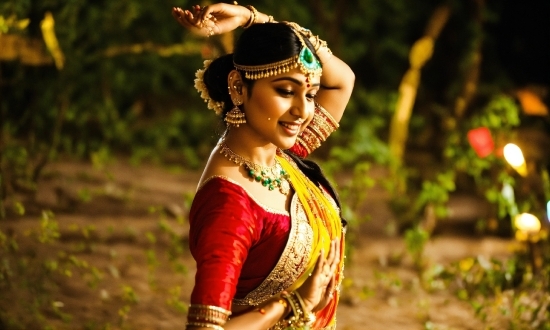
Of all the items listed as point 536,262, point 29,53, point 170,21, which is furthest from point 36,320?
point 170,21

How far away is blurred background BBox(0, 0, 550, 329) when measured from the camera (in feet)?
17.7

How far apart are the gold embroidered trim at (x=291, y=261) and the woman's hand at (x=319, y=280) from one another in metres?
0.07

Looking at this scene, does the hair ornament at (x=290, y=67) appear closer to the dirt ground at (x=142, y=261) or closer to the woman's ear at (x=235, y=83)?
the woman's ear at (x=235, y=83)

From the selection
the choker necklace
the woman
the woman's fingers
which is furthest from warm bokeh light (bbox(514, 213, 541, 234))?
the woman's fingers

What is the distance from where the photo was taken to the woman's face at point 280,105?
212 cm

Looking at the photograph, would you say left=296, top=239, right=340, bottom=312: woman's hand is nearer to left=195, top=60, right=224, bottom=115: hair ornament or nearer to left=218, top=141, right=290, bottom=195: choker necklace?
left=218, top=141, right=290, bottom=195: choker necklace

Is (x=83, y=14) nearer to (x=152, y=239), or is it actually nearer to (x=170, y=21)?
(x=170, y=21)

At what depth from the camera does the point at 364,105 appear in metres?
10.5

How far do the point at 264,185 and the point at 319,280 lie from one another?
322 mm

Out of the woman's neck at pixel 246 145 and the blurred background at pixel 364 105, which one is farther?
the blurred background at pixel 364 105

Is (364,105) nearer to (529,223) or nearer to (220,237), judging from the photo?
(529,223)

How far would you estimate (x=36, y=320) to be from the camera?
3.83 m

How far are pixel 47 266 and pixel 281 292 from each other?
1.88 meters

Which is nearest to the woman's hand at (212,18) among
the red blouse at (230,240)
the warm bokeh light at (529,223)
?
the red blouse at (230,240)
